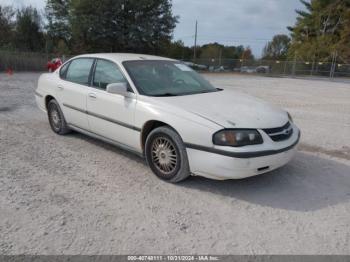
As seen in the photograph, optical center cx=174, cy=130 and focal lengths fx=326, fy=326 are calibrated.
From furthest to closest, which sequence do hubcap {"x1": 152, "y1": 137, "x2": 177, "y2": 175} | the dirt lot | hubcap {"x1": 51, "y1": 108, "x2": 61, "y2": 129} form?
hubcap {"x1": 51, "y1": 108, "x2": 61, "y2": 129} → hubcap {"x1": 152, "y1": 137, "x2": 177, "y2": 175} → the dirt lot

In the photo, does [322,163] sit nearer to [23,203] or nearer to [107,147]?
[107,147]

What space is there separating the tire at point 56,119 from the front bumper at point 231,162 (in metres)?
2.93

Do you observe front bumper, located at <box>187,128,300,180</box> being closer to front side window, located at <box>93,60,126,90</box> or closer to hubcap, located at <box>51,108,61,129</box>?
front side window, located at <box>93,60,126,90</box>

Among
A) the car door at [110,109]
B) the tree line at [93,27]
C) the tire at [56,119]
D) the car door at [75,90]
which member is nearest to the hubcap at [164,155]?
the car door at [110,109]

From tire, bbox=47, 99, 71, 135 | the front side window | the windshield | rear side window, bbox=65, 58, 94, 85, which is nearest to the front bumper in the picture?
the windshield

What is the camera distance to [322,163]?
4.84m

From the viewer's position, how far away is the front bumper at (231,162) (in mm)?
3441

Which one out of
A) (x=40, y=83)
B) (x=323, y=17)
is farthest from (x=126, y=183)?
(x=323, y=17)

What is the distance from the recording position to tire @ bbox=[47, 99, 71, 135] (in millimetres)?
5695

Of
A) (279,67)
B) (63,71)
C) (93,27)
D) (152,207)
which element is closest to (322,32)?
(279,67)

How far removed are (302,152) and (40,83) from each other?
16.1 ft

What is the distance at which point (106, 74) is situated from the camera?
4785 mm

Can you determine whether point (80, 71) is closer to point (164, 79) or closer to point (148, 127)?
point (164, 79)

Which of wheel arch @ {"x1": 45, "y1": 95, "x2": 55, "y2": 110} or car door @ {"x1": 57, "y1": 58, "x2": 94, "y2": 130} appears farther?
wheel arch @ {"x1": 45, "y1": 95, "x2": 55, "y2": 110}
